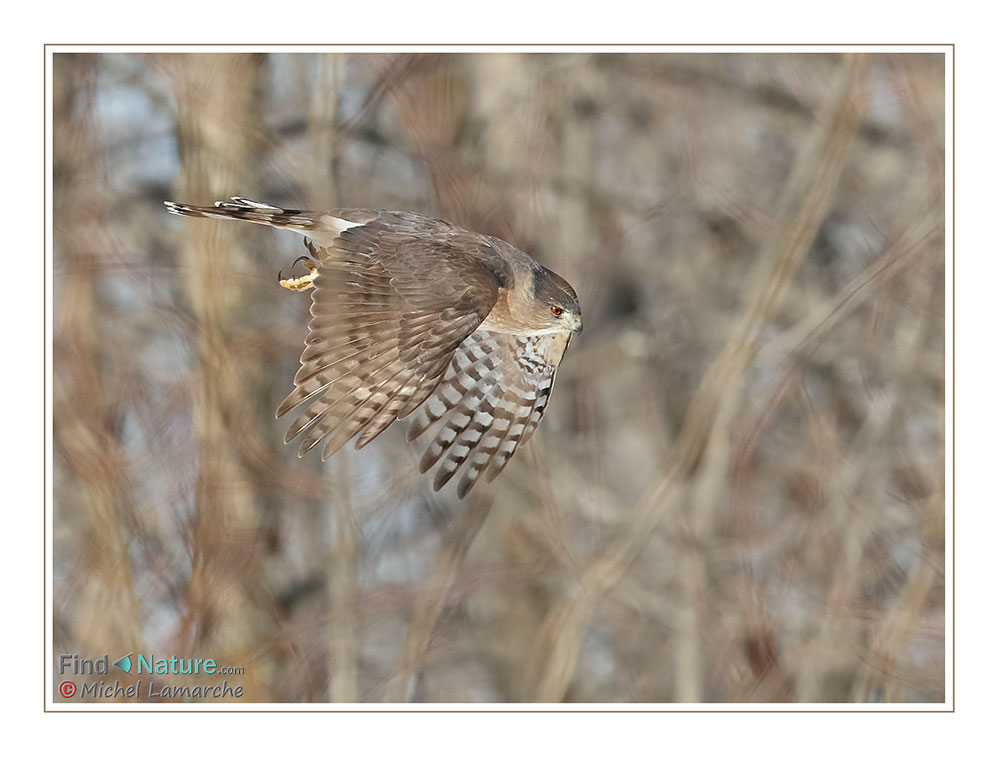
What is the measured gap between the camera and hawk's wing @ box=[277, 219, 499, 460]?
3.13m

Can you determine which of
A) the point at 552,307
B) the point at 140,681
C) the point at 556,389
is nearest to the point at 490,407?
the point at 552,307

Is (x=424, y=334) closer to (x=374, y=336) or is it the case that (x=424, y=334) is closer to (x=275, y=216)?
(x=374, y=336)

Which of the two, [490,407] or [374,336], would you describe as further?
[490,407]

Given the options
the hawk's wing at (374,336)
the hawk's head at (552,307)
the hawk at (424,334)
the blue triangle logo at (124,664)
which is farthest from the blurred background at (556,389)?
the hawk's wing at (374,336)

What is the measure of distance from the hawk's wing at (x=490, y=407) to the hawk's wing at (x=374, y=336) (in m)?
0.45

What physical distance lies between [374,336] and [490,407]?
713mm

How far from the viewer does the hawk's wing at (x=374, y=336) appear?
3133 mm

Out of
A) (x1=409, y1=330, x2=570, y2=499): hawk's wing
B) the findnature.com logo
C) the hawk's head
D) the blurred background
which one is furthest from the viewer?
the blurred background

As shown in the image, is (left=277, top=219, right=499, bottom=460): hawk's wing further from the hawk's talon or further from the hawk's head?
the hawk's talon

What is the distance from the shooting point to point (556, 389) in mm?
4496

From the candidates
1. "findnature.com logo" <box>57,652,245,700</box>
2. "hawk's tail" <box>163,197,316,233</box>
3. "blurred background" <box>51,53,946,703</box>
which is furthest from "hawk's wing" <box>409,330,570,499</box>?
"findnature.com logo" <box>57,652,245,700</box>

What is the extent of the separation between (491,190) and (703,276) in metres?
0.98

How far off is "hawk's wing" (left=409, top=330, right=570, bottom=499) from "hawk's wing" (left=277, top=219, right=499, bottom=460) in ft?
1.47

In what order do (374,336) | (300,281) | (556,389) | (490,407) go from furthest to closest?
(556,389), (300,281), (490,407), (374,336)
